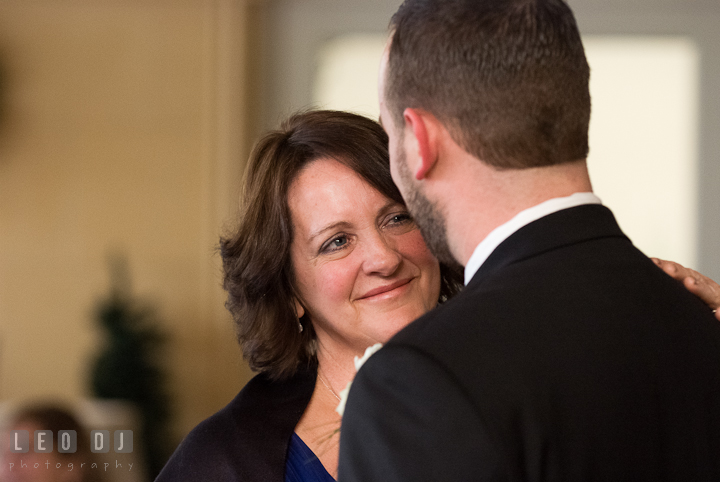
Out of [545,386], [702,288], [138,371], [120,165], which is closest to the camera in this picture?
[545,386]

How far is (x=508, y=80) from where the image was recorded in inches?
36.9

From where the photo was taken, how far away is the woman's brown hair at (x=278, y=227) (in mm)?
1964

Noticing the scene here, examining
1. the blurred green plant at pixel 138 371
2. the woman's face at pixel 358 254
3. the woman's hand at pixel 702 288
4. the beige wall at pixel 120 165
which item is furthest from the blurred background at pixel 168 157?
the woman's hand at pixel 702 288

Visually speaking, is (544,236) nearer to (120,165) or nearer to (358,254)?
(358,254)

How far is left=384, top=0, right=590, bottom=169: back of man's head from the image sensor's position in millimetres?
936

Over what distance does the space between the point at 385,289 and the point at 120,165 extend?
4.37 meters

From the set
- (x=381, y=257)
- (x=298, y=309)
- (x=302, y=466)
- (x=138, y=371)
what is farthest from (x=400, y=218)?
(x=138, y=371)

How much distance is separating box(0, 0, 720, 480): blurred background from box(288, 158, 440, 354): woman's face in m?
3.84

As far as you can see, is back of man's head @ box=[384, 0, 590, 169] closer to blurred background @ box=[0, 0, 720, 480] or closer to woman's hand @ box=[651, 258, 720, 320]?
woman's hand @ box=[651, 258, 720, 320]

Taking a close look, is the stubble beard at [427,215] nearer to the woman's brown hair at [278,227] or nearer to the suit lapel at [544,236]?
the suit lapel at [544,236]

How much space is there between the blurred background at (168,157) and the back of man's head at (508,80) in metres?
4.76

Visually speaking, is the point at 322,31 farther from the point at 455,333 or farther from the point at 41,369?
the point at 455,333

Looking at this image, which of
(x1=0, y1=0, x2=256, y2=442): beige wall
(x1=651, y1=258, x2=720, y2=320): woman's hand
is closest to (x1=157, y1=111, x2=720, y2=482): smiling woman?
(x1=651, y1=258, x2=720, y2=320): woman's hand

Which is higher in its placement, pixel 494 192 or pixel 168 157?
pixel 494 192
